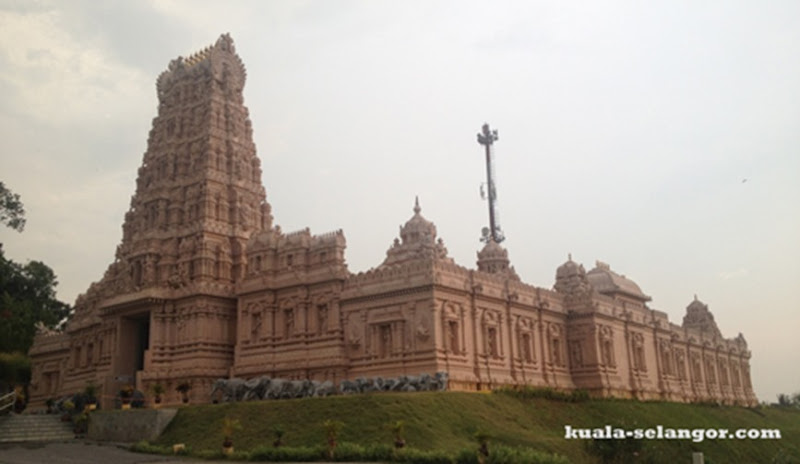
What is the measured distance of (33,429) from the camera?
3728 centimetres

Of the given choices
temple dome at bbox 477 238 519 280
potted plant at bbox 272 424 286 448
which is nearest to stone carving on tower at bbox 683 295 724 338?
temple dome at bbox 477 238 519 280

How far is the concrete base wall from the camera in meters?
33.4

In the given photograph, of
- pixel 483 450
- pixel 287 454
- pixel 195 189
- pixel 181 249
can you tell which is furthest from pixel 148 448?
pixel 195 189

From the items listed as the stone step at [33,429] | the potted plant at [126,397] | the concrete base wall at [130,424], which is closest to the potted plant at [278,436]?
the concrete base wall at [130,424]

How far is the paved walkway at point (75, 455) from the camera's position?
28.2 meters

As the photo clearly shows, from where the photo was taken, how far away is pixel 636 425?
39.0 metres

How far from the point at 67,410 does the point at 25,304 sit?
25774 millimetres

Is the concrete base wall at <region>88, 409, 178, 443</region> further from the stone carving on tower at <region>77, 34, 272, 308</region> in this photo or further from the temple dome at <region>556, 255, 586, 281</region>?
the temple dome at <region>556, 255, 586, 281</region>

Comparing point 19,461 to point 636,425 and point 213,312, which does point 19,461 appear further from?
point 636,425

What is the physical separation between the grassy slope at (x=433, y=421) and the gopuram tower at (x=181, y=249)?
31.5ft

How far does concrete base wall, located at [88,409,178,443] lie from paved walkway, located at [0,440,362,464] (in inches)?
33.4

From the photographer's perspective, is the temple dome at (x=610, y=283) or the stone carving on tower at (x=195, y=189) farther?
the temple dome at (x=610, y=283)

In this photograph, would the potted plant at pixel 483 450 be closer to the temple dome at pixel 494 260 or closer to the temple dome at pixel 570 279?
the temple dome at pixel 570 279

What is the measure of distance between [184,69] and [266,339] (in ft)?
66.0
